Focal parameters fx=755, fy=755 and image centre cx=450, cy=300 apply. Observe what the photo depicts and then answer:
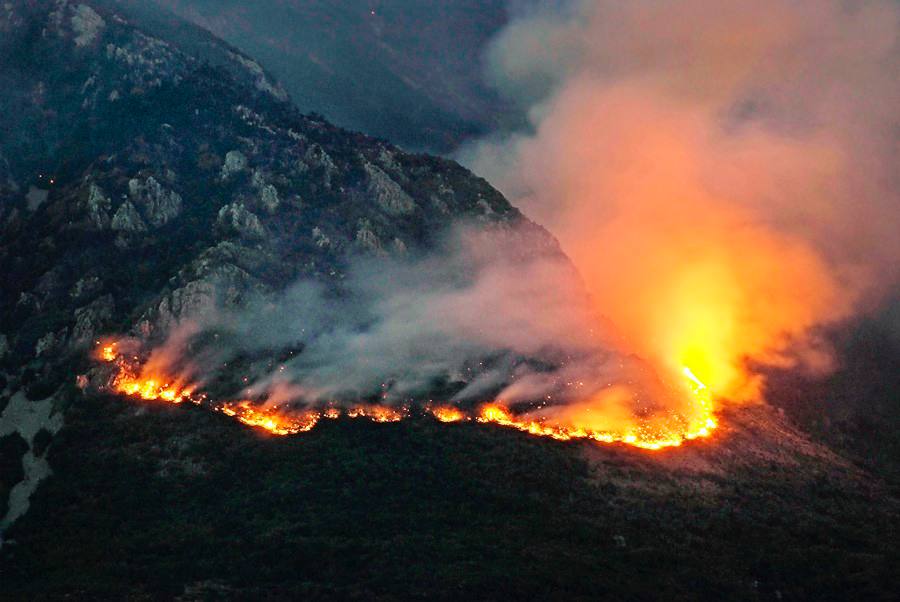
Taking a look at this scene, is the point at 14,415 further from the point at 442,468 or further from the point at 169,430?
the point at 442,468

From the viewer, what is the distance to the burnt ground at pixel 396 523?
443ft

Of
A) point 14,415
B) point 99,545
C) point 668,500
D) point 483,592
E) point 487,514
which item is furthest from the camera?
point 14,415

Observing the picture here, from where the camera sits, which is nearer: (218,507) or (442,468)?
(218,507)

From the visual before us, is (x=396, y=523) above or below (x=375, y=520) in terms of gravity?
above

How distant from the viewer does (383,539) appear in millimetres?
149750

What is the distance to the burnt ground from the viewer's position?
5310 inches

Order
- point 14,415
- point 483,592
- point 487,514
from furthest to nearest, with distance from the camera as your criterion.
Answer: point 14,415 → point 487,514 → point 483,592

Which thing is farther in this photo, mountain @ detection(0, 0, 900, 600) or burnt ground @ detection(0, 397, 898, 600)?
mountain @ detection(0, 0, 900, 600)

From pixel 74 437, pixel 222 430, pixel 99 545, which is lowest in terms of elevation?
pixel 99 545

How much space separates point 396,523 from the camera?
156 metres

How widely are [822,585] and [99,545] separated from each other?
466 ft

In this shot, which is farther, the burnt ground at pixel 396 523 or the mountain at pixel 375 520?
the mountain at pixel 375 520

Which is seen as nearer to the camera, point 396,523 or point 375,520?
point 396,523

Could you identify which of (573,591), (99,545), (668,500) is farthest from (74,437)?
(668,500)
